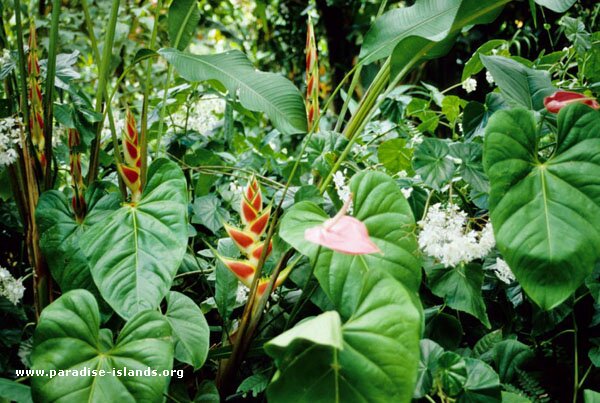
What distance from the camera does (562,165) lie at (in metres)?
0.64

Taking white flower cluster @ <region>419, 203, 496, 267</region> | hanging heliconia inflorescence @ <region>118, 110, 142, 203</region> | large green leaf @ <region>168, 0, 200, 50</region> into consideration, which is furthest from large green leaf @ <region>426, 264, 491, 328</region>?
large green leaf @ <region>168, 0, 200, 50</region>

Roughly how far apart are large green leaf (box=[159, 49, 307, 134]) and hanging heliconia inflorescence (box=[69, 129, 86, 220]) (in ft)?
0.77

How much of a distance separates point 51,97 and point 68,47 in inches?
61.6

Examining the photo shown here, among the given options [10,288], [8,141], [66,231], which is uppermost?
[8,141]

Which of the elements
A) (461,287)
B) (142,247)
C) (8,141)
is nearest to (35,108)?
(8,141)

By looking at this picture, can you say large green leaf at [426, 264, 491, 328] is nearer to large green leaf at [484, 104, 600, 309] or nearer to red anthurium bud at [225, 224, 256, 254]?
large green leaf at [484, 104, 600, 309]

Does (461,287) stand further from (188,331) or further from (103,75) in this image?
(103,75)

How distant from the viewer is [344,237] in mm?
498

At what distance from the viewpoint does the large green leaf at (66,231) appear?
788 mm

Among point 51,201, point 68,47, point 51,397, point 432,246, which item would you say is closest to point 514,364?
point 432,246

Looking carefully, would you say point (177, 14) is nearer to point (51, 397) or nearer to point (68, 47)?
point (51, 397)

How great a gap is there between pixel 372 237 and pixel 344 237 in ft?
0.66

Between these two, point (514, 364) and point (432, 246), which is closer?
point (432, 246)

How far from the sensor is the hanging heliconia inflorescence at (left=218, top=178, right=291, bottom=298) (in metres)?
0.77
